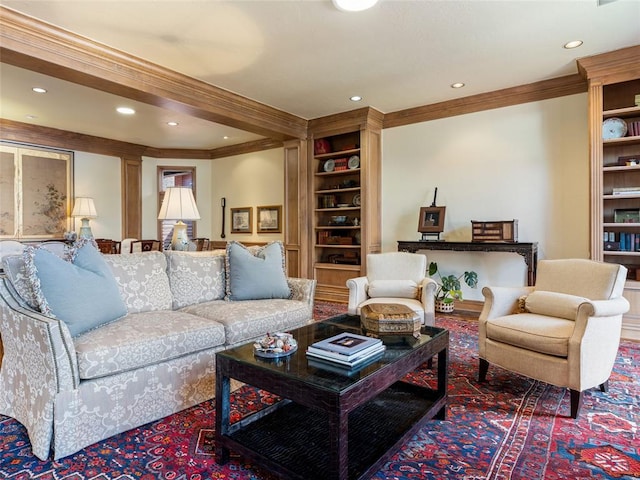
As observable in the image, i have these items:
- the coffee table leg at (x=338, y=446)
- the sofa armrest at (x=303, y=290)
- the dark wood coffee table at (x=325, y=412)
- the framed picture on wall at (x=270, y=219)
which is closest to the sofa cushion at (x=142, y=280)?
the sofa armrest at (x=303, y=290)

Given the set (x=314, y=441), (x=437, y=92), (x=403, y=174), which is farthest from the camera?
(x=403, y=174)

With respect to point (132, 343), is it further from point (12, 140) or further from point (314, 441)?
point (12, 140)

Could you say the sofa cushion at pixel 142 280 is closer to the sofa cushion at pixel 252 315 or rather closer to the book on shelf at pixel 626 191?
the sofa cushion at pixel 252 315

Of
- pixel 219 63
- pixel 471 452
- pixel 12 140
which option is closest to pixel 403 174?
pixel 219 63

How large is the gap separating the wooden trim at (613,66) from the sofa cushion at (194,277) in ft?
12.9

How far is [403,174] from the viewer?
17.4ft

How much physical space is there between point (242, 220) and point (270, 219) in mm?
724

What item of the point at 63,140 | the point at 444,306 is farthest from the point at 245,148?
the point at 444,306

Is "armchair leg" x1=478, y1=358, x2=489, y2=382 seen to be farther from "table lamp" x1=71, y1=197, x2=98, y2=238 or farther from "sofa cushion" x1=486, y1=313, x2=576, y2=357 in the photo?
"table lamp" x1=71, y1=197, x2=98, y2=238

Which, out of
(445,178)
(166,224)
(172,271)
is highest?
(445,178)

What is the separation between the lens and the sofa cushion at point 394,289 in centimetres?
322

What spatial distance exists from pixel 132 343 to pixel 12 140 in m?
5.55

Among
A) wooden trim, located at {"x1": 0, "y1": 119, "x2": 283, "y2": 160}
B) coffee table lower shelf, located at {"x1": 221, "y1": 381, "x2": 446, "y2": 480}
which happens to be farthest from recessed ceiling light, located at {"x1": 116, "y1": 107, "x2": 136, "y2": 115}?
coffee table lower shelf, located at {"x1": 221, "y1": 381, "x2": 446, "y2": 480}

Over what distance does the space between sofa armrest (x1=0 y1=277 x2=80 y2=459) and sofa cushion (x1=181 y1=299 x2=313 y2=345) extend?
91cm
